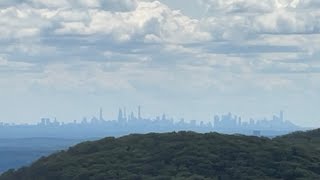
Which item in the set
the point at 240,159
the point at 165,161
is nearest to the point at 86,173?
the point at 165,161

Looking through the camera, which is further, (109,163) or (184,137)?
(184,137)

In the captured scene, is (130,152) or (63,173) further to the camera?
(130,152)

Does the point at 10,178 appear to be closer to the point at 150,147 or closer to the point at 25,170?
the point at 25,170

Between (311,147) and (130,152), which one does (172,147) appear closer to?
(130,152)

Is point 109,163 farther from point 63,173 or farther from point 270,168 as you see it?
point 270,168

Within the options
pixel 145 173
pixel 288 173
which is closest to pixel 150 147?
pixel 145 173
